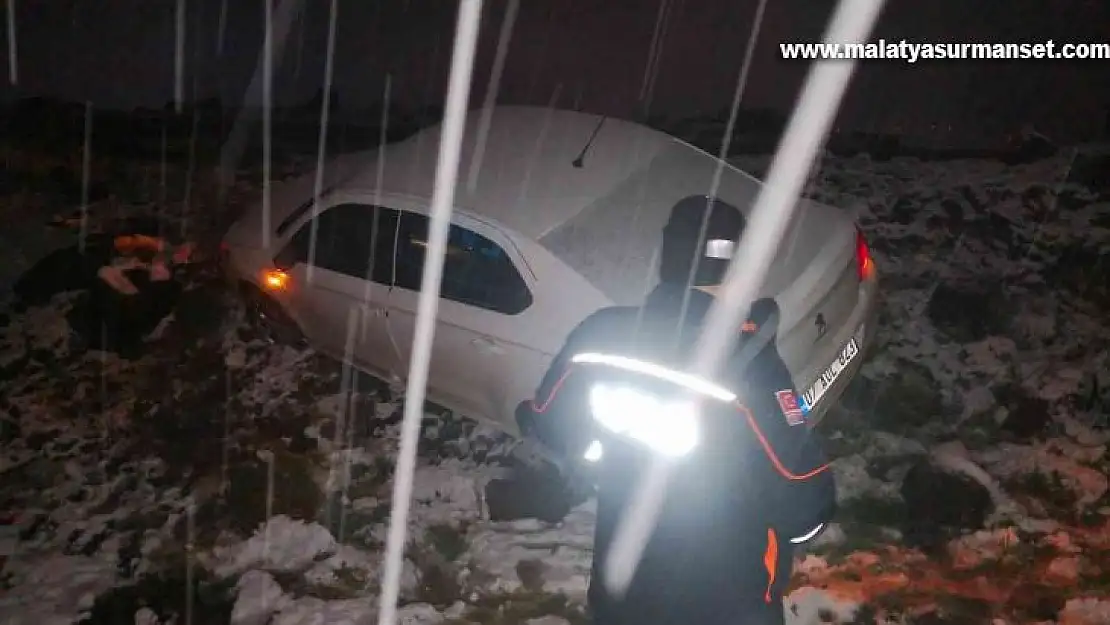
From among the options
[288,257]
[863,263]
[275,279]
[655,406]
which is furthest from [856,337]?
[275,279]

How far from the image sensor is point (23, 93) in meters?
9.95

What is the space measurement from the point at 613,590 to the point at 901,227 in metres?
4.73

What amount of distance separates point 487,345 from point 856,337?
1.69m

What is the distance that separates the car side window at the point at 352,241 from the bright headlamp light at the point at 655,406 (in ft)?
7.49

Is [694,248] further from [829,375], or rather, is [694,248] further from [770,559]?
[829,375]

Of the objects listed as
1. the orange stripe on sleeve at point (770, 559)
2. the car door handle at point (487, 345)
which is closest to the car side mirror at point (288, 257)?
the car door handle at point (487, 345)

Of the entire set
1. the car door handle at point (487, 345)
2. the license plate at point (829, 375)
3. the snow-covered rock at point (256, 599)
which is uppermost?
the license plate at point (829, 375)

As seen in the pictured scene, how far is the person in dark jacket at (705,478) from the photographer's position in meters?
1.92

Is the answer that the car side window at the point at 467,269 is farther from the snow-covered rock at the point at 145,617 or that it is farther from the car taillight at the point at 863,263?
the snow-covered rock at the point at 145,617

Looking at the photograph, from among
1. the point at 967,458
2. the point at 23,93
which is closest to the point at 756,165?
the point at 967,458

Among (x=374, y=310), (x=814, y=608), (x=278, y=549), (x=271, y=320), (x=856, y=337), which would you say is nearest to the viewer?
(x=814, y=608)

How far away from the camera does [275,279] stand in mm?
4555

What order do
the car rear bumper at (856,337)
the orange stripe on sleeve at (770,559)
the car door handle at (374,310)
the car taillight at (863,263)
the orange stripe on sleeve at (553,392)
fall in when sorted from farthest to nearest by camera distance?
the car door handle at (374,310)
the car taillight at (863,263)
the car rear bumper at (856,337)
the orange stripe on sleeve at (553,392)
the orange stripe on sleeve at (770,559)

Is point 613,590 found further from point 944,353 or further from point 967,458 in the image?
point 944,353
